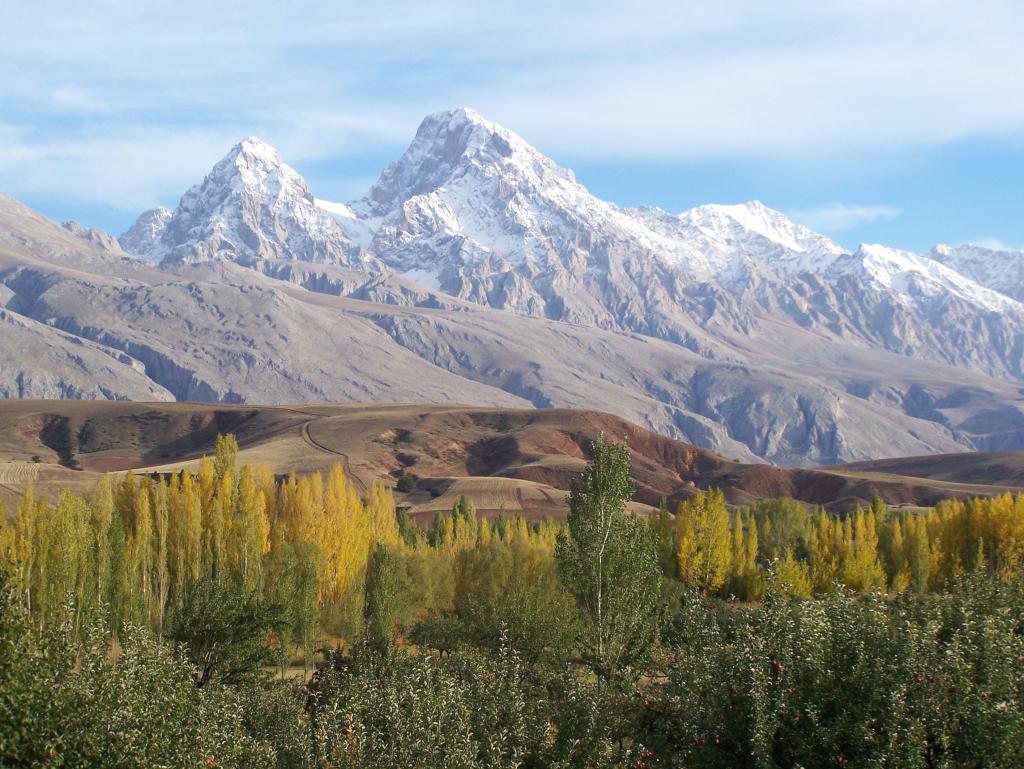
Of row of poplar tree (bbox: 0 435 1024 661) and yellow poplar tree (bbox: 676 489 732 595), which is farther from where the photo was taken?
yellow poplar tree (bbox: 676 489 732 595)

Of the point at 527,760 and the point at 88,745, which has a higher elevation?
the point at 88,745

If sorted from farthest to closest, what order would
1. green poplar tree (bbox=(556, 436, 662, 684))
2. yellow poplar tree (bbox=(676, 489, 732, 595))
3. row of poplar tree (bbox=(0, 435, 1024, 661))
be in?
yellow poplar tree (bbox=(676, 489, 732, 595)), row of poplar tree (bbox=(0, 435, 1024, 661)), green poplar tree (bbox=(556, 436, 662, 684))

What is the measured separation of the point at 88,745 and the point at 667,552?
85.7 meters

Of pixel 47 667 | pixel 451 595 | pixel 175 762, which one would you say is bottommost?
pixel 451 595

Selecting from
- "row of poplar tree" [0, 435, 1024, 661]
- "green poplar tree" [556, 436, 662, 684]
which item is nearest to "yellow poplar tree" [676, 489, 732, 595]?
"row of poplar tree" [0, 435, 1024, 661]

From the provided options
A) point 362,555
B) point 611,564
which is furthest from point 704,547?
point 611,564

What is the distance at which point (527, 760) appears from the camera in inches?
1222

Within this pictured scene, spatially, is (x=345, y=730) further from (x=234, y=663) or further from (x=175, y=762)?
(x=234, y=663)

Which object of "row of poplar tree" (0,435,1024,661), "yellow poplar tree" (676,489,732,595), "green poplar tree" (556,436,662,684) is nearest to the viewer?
"green poplar tree" (556,436,662,684)

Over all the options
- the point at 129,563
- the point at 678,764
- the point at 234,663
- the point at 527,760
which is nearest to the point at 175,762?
the point at 527,760

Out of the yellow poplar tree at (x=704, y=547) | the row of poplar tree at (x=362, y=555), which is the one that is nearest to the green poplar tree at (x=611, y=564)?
the row of poplar tree at (x=362, y=555)

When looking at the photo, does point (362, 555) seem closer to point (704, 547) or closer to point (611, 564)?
point (704, 547)

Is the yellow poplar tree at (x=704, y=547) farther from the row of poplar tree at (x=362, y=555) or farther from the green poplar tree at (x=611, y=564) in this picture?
the green poplar tree at (x=611, y=564)

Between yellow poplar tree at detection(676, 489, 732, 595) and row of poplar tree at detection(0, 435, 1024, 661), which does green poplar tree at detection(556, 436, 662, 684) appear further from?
yellow poplar tree at detection(676, 489, 732, 595)
